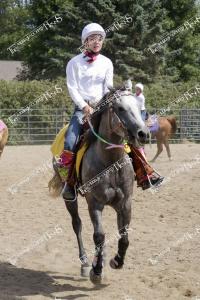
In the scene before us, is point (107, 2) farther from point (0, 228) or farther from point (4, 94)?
point (0, 228)

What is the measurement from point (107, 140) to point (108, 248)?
2187 millimetres

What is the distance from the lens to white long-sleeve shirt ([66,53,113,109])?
5.92 meters

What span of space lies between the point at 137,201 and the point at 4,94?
15.8 meters

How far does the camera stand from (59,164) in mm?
6191


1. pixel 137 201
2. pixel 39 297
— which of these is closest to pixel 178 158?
pixel 137 201

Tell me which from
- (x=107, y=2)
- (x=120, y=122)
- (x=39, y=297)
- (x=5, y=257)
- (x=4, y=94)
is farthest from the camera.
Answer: (x=107, y=2)

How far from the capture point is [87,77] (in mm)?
5949

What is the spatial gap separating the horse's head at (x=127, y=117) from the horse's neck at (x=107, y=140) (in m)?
0.13

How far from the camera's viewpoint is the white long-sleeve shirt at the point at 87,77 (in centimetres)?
592

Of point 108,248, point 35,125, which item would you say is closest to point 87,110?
point 108,248

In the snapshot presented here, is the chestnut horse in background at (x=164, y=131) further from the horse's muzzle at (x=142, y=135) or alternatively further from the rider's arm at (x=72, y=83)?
the horse's muzzle at (x=142, y=135)

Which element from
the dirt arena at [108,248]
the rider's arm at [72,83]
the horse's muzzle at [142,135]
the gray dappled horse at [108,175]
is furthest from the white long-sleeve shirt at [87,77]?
the dirt arena at [108,248]

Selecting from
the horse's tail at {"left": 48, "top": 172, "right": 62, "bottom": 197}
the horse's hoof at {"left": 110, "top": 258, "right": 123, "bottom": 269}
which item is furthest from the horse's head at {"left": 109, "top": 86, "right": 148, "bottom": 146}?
the horse's tail at {"left": 48, "top": 172, "right": 62, "bottom": 197}

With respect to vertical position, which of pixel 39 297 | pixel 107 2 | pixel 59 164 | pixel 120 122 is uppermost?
pixel 107 2
